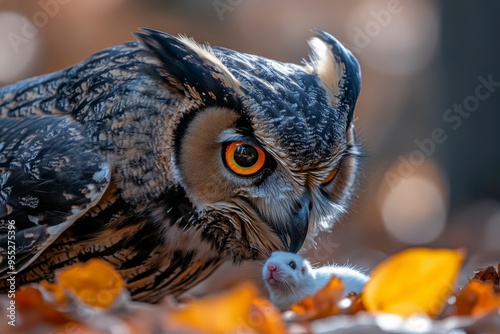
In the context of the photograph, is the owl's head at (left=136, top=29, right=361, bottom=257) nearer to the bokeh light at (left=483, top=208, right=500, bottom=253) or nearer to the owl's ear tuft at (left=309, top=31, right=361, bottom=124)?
the owl's ear tuft at (left=309, top=31, right=361, bottom=124)

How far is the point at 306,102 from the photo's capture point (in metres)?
3.20

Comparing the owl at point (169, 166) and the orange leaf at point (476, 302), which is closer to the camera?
the orange leaf at point (476, 302)

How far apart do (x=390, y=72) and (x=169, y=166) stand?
18.0 meters

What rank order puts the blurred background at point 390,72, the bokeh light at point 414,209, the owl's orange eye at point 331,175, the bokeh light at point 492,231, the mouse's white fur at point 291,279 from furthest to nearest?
the bokeh light at point 414,209 < the bokeh light at point 492,231 < the blurred background at point 390,72 < the owl's orange eye at point 331,175 < the mouse's white fur at point 291,279

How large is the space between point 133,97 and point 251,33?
1489cm

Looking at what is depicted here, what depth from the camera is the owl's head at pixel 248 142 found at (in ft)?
10.2

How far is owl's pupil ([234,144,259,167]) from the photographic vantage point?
10.1 feet

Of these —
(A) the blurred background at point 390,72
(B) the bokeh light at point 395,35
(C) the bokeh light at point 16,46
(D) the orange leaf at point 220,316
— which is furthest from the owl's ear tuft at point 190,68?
(B) the bokeh light at point 395,35

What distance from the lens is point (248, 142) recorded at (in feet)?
10.1

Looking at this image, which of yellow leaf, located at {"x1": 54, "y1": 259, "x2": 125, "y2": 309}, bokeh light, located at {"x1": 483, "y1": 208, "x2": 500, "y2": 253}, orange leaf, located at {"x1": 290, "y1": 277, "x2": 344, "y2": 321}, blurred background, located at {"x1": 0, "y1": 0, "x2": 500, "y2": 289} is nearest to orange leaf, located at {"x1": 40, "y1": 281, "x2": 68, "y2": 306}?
yellow leaf, located at {"x1": 54, "y1": 259, "x2": 125, "y2": 309}

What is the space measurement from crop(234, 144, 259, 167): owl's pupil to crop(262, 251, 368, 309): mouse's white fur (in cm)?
38

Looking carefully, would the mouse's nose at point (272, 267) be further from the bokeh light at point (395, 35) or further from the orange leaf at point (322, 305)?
the bokeh light at point (395, 35)

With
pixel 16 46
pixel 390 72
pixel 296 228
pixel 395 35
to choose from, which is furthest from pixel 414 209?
pixel 296 228

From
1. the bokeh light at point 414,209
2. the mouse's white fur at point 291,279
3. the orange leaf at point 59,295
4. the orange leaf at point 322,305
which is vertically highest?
the orange leaf at point 59,295
